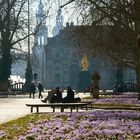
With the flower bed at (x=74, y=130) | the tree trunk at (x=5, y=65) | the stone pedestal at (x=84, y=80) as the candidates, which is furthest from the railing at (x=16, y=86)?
the flower bed at (x=74, y=130)

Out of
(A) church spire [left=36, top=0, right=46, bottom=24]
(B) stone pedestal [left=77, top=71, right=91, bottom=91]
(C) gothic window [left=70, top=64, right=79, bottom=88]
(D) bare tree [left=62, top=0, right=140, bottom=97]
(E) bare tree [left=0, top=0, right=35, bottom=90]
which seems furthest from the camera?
(C) gothic window [left=70, top=64, right=79, bottom=88]

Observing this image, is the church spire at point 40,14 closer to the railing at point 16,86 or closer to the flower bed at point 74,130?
the railing at point 16,86

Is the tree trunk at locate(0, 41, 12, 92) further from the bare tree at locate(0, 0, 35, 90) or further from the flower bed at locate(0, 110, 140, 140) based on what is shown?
the flower bed at locate(0, 110, 140, 140)

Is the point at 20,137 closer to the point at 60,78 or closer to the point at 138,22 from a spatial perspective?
the point at 138,22

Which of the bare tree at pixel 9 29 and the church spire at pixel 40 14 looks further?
the bare tree at pixel 9 29

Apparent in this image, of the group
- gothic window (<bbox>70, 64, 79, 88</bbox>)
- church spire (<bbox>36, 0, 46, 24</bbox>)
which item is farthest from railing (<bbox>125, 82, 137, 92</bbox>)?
gothic window (<bbox>70, 64, 79, 88</bbox>)

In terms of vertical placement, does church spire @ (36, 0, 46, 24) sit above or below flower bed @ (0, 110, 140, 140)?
above

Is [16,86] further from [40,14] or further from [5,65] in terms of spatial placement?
[40,14]

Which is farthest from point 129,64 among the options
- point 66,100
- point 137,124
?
point 137,124

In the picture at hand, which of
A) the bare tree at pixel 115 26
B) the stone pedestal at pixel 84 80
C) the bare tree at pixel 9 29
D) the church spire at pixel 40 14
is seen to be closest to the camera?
the bare tree at pixel 115 26

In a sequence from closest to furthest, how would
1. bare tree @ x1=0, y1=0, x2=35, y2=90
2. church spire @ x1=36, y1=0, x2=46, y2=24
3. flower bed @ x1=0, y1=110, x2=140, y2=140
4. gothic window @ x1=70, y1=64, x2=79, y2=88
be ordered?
flower bed @ x1=0, y1=110, x2=140, y2=140 → church spire @ x1=36, y1=0, x2=46, y2=24 → bare tree @ x1=0, y1=0, x2=35, y2=90 → gothic window @ x1=70, y1=64, x2=79, y2=88

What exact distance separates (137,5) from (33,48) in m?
45.6

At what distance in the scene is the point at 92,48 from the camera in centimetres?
4222

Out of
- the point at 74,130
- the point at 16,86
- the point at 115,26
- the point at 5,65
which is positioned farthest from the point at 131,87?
the point at 74,130
